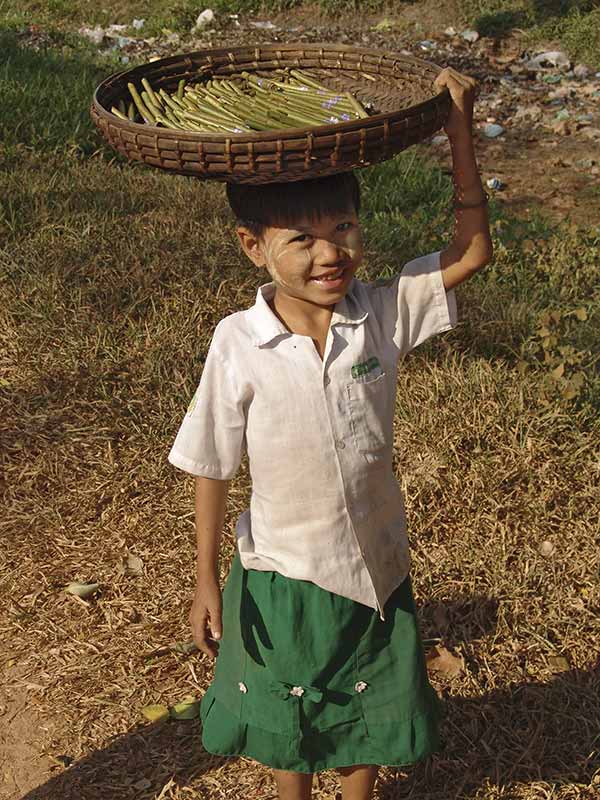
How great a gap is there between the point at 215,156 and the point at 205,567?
102 centimetres

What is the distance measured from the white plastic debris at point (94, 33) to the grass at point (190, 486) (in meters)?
5.23

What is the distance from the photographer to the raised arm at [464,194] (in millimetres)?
2133

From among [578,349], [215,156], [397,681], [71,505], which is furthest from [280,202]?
[578,349]

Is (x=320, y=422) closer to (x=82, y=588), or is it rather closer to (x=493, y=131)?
(x=82, y=588)

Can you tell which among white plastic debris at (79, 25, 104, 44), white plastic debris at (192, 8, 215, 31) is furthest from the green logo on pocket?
white plastic debris at (192, 8, 215, 31)

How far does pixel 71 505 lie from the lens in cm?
407

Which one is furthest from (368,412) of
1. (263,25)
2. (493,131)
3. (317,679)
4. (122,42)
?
(263,25)

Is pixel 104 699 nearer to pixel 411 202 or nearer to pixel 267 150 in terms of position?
pixel 267 150

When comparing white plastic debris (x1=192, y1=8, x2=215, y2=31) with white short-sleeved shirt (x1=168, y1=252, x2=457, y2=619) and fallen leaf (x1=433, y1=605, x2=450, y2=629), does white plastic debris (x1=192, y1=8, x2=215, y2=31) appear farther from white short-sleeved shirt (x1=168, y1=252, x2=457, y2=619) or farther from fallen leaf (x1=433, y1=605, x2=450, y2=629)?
white short-sleeved shirt (x1=168, y1=252, x2=457, y2=619)

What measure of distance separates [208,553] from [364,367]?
23.2 inches

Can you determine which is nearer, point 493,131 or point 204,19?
point 493,131

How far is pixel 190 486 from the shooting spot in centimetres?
409

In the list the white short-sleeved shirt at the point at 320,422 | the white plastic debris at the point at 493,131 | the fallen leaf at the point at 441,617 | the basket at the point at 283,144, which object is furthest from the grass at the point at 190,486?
the white plastic debris at the point at 493,131

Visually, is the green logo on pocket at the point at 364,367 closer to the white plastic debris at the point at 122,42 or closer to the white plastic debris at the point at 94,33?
the white plastic debris at the point at 122,42
